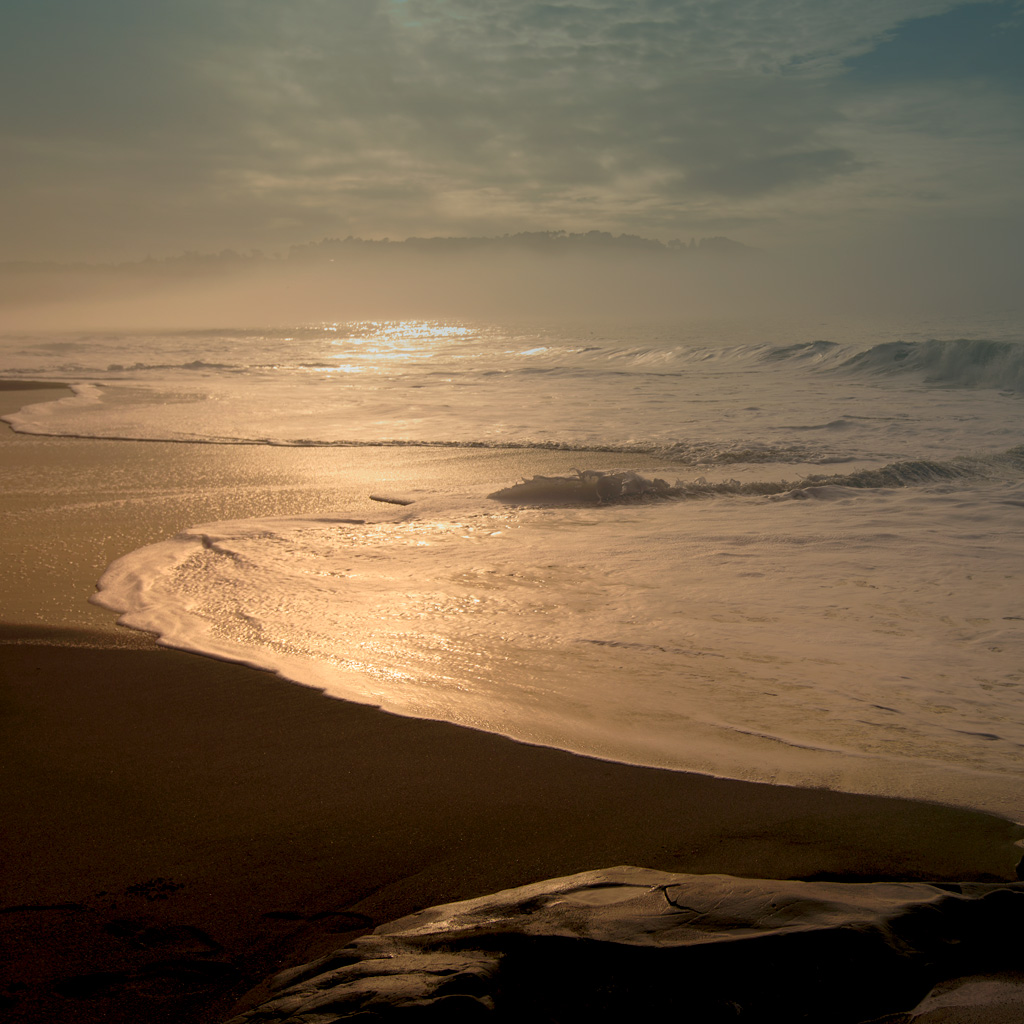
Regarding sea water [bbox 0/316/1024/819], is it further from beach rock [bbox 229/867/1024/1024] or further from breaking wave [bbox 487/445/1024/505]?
beach rock [bbox 229/867/1024/1024]

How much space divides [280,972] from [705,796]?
148 cm

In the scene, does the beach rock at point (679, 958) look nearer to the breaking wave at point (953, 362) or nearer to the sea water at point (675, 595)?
the sea water at point (675, 595)

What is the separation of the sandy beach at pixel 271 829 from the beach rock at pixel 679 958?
365 mm

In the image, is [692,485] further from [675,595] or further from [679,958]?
[679,958]

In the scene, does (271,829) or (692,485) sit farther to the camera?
(692,485)

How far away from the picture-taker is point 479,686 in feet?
12.0

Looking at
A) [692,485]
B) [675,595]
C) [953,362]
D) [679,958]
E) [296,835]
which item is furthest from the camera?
[953,362]

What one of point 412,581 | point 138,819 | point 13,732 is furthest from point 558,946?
point 412,581

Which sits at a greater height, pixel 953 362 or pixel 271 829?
pixel 953 362

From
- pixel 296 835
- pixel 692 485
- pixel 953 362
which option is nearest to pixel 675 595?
pixel 296 835

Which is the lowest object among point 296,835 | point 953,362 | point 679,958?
point 296,835

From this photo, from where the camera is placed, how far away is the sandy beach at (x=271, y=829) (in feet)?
6.37

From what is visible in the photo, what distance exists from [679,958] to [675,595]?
3471mm

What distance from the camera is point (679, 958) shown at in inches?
62.9
